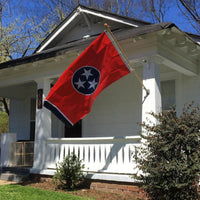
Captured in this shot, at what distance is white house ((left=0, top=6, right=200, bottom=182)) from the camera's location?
23.6 ft

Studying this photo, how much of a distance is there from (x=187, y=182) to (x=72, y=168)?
3.44m

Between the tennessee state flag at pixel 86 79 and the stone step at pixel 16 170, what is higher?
the tennessee state flag at pixel 86 79

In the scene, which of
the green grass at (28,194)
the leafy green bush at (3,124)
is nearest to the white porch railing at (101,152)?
the green grass at (28,194)

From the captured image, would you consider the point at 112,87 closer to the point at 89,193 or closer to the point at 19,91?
the point at 89,193

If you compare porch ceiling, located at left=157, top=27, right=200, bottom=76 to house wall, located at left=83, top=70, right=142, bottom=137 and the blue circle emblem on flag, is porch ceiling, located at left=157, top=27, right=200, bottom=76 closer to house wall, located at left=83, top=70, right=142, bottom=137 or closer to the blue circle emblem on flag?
the blue circle emblem on flag

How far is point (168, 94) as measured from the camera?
9391 millimetres

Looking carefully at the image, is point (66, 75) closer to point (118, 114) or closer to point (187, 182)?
point (187, 182)

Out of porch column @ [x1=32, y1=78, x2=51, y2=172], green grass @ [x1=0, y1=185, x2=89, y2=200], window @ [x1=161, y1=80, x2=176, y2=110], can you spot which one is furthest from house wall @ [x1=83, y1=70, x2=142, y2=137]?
green grass @ [x1=0, y1=185, x2=89, y2=200]

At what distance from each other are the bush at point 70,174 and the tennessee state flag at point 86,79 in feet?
6.19

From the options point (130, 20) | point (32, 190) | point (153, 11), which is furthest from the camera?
point (153, 11)

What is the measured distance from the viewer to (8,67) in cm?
952

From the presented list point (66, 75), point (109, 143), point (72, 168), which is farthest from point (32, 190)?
point (66, 75)

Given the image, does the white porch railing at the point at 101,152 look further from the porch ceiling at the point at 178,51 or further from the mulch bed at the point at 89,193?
the porch ceiling at the point at 178,51

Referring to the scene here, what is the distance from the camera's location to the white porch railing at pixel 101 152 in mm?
Answer: 7289
